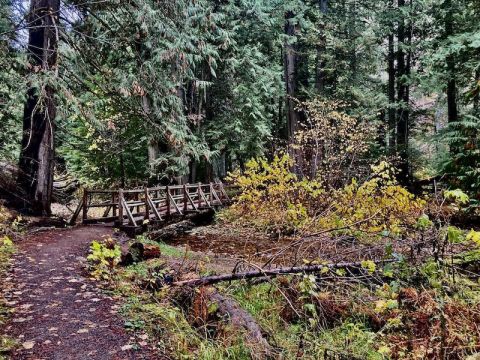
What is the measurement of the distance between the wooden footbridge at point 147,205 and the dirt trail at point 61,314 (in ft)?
13.1

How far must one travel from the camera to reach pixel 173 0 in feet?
38.3

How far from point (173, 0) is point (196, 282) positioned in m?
9.13

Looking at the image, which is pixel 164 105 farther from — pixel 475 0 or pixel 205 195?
pixel 475 0

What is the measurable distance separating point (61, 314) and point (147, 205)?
7382 mm

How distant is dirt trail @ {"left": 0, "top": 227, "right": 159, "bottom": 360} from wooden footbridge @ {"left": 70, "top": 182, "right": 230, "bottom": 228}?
4005 millimetres

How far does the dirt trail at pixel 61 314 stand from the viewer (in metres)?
4.00

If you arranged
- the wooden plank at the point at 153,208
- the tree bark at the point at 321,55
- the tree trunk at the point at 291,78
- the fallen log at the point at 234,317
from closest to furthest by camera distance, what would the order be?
the fallen log at the point at 234,317 < the wooden plank at the point at 153,208 < the tree trunk at the point at 291,78 < the tree bark at the point at 321,55

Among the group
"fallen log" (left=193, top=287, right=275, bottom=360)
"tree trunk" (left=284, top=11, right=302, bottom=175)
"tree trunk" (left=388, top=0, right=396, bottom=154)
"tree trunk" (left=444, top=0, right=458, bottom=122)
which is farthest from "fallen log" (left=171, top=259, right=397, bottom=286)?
"tree trunk" (left=388, top=0, right=396, bottom=154)

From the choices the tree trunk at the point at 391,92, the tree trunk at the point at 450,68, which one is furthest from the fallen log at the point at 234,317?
the tree trunk at the point at 391,92

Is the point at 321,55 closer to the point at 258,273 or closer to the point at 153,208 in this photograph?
the point at 153,208

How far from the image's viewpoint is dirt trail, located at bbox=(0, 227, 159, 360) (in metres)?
4.00

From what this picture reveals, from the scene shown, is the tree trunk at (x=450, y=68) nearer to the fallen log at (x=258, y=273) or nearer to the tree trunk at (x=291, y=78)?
the tree trunk at (x=291, y=78)

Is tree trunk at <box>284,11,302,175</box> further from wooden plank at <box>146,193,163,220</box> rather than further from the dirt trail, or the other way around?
the dirt trail

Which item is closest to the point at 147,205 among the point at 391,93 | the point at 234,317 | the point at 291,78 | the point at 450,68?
the point at 234,317
